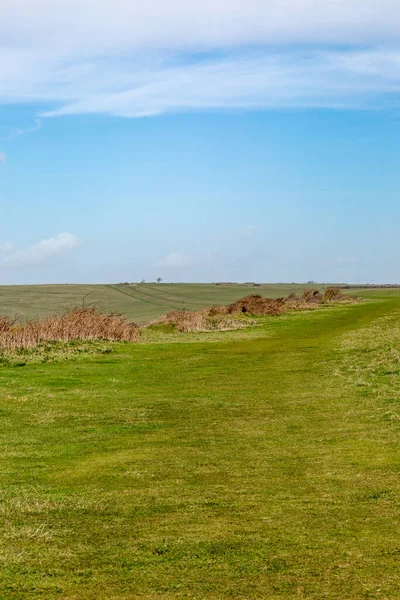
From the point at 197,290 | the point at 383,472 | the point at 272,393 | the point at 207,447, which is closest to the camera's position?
the point at 383,472

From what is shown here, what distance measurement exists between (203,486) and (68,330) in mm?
23185

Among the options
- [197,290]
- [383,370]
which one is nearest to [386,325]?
[383,370]

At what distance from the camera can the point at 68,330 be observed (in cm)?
3123

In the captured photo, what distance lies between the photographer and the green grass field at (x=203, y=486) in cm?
588

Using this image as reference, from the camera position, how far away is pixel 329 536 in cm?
673

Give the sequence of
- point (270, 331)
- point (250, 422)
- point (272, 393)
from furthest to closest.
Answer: point (270, 331)
point (272, 393)
point (250, 422)

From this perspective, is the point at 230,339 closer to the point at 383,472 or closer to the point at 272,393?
the point at 272,393

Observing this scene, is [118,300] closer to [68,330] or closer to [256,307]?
[256,307]

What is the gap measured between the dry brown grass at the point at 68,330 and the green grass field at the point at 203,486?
27.9 ft

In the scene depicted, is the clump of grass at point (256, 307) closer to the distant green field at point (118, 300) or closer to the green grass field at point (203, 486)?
the distant green field at point (118, 300)

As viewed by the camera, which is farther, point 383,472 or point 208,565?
point 383,472

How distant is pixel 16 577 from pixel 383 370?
1412cm

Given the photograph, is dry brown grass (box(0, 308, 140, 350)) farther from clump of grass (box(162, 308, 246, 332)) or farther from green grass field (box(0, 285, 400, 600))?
green grass field (box(0, 285, 400, 600))

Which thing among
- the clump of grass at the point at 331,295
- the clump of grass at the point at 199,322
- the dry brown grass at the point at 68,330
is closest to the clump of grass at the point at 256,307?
the clump of grass at the point at 199,322
